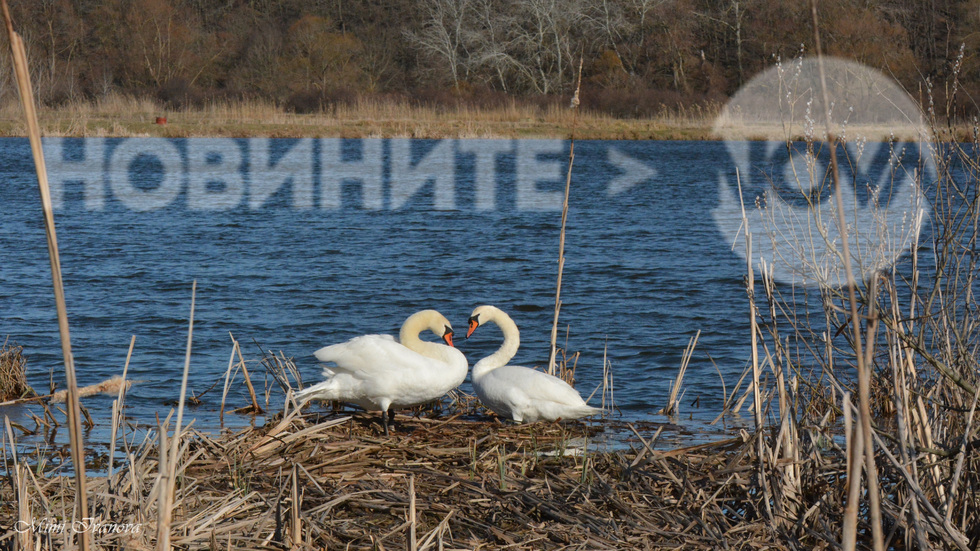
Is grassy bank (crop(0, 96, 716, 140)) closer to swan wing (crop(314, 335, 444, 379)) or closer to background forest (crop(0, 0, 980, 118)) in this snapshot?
background forest (crop(0, 0, 980, 118))

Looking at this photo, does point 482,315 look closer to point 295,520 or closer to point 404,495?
point 404,495

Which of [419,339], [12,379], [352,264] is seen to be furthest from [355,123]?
[419,339]

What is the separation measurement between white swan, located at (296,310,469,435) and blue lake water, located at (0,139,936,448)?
1306 mm

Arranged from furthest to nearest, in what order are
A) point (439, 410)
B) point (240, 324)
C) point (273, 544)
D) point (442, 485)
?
point (240, 324)
point (439, 410)
point (442, 485)
point (273, 544)

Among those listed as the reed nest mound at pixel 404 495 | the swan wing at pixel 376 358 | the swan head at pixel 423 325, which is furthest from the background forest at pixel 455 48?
the reed nest mound at pixel 404 495

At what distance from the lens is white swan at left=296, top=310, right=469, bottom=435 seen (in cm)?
530

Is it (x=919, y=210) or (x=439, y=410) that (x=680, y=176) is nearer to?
(x=439, y=410)

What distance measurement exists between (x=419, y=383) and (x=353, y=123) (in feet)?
120

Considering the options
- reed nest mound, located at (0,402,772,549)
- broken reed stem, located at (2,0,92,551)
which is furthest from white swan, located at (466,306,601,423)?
broken reed stem, located at (2,0,92,551)

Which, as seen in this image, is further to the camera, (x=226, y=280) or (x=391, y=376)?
(x=226, y=280)

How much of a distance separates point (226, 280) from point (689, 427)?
8804mm

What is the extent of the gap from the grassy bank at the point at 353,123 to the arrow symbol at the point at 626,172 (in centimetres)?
422

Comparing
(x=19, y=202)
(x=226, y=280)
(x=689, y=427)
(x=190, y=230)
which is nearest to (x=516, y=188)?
(x=190, y=230)

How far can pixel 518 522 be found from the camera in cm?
393
